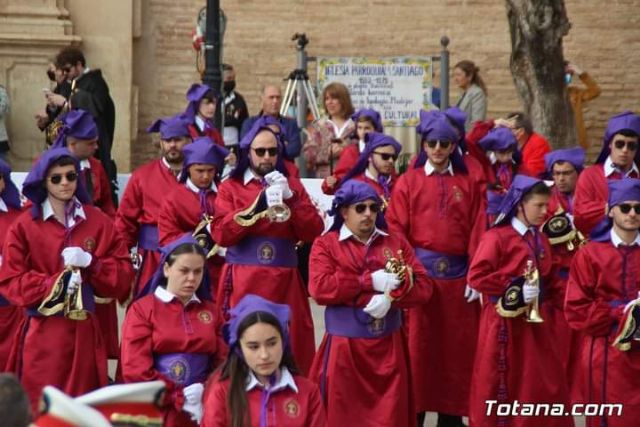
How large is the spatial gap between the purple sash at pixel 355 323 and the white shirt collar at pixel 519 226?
911 millimetres

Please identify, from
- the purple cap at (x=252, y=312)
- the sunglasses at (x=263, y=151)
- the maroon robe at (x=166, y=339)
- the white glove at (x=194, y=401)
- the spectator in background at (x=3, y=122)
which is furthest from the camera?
the spectator in background at (x=3, y=122)

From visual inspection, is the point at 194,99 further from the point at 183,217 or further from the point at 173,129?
the point at 183,217

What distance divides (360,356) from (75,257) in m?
1.60

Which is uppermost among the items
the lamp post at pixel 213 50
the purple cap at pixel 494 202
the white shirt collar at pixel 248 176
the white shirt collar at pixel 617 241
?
the lamp post at pixel 213 50

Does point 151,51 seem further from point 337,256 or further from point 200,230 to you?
point 337,256

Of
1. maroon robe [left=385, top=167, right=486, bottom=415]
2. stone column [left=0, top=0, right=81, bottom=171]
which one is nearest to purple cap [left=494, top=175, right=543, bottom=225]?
maroon robe [left=385, top=167, right=486, bottom=415]

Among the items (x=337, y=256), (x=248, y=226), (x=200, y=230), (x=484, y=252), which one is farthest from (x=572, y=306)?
(x=200, y=230)

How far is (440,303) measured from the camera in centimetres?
1091

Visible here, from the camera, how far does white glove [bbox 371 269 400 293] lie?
918cm

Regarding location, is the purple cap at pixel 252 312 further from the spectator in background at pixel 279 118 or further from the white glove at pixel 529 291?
the spectator in background at pixel 279 118

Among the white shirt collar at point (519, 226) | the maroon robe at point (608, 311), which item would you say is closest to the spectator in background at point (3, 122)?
the white shirt collar at point (519, 226)

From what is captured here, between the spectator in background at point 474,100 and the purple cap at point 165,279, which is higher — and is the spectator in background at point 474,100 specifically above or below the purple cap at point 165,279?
above

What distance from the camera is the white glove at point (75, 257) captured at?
9133 millimetres

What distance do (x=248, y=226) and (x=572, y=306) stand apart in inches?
83.6
